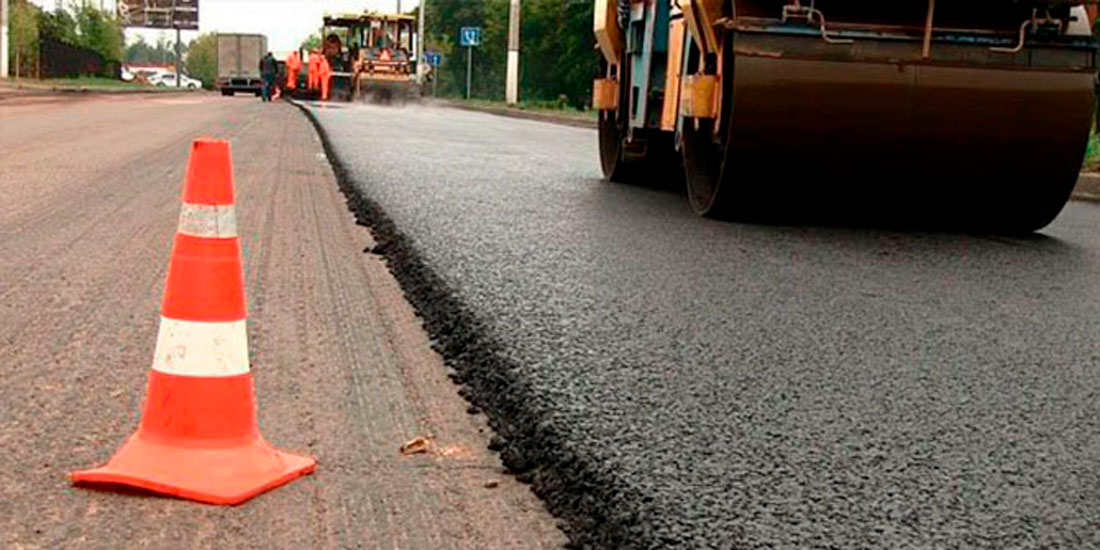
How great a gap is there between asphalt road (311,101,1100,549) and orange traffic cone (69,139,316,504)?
614 mm

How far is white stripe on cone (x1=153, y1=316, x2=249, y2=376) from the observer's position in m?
2.98

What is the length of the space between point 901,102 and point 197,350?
16.4 feet

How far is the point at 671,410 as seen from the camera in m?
3.44

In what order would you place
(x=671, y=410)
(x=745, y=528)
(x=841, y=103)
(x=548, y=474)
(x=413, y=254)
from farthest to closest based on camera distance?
(x=841, y=103), (x=413, y=254), (x=671, y=410), (x=548, y=474), (x=745, y=528)

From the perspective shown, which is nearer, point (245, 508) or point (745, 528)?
point (745, 528)

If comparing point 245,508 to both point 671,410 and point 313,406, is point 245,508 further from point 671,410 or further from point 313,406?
point 671,410

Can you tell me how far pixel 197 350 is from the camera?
2988 mm

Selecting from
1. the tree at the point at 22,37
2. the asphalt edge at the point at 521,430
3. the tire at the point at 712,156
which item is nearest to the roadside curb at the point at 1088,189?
the tire at the point at 712,156

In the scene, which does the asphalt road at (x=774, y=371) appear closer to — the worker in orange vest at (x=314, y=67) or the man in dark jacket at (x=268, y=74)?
the worker in orange vest at (x=314, y=67)

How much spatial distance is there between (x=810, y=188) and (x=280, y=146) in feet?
27.0

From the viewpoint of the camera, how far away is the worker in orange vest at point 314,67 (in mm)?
42281

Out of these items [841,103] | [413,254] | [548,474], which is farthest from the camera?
[841,103]

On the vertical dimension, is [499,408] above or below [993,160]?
below

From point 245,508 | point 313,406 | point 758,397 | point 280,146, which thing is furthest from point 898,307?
point 280,146
